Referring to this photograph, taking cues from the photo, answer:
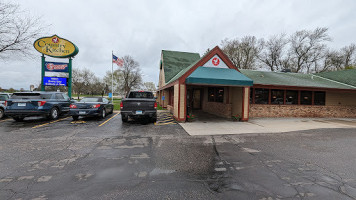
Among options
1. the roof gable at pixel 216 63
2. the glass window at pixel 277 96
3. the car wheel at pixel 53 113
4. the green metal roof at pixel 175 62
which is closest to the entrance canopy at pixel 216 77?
the roof gable at pixel 216 63

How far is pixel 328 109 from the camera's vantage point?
12453 millimetres

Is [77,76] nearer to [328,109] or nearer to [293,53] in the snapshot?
[328,109]

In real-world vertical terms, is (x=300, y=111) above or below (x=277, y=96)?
below

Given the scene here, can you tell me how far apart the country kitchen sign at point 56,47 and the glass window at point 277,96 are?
1726cm

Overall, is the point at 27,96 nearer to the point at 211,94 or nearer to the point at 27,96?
the point at 27,96

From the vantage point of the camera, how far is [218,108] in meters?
12.5

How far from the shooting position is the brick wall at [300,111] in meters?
11.5

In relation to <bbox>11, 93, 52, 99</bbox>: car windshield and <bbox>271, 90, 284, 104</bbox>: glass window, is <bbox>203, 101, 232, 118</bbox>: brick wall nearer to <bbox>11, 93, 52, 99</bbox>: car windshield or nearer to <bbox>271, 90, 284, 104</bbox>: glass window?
<bbox>271, 90, 284, 104</bbox>: glass window

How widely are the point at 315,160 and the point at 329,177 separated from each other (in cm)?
102

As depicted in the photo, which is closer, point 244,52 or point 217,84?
Answer: point 217,84

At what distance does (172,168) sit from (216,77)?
6285mm

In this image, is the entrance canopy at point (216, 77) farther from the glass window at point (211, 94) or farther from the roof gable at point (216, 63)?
the glass window at point (211, 94)

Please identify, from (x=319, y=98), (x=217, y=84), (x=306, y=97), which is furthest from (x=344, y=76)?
(x=217, y=84)

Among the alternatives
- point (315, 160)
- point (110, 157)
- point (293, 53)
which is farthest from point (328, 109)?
point (293, 53)
